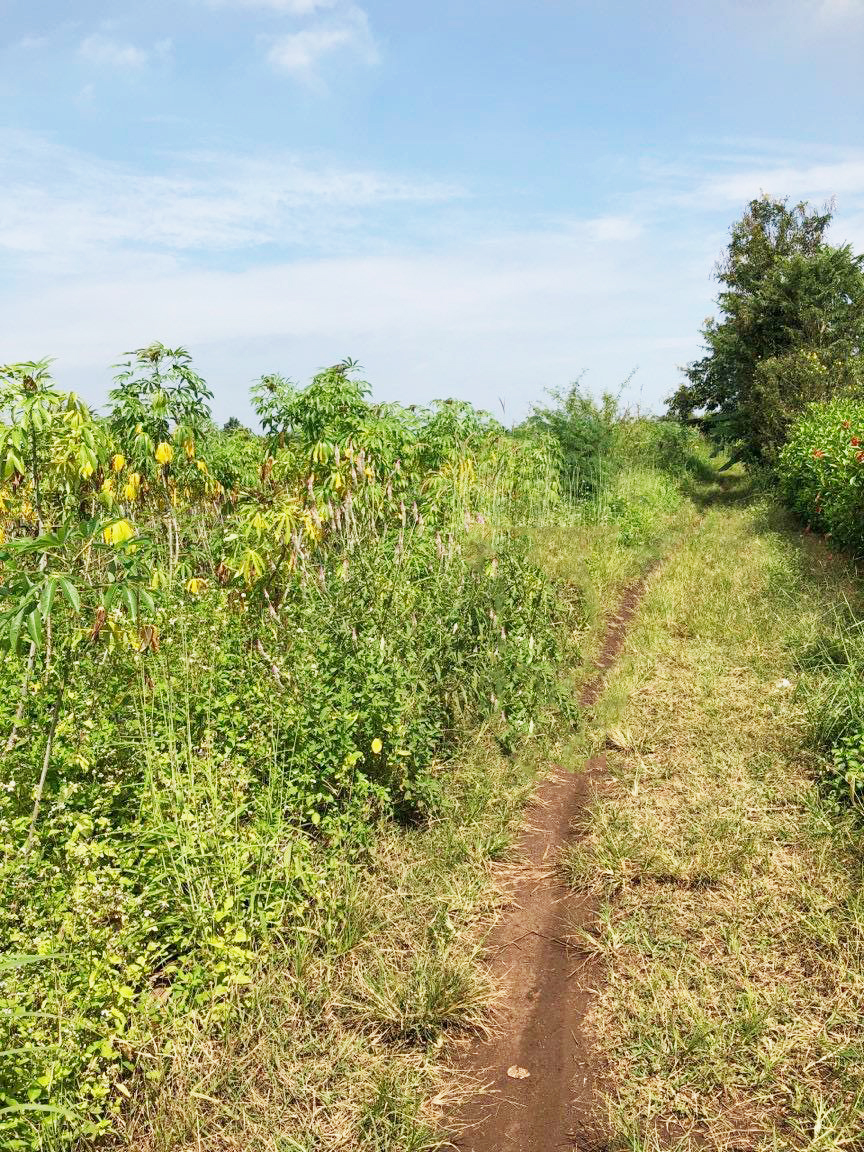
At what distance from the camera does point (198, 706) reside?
396cm

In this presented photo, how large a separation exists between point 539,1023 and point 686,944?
0.72m

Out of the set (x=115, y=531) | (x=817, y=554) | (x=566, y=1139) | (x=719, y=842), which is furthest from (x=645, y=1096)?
(x=817, y=554)

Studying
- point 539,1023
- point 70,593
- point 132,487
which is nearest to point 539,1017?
point 539,1023

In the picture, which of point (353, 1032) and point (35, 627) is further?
point (353, 1032)

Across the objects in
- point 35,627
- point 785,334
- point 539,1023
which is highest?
point 785,334

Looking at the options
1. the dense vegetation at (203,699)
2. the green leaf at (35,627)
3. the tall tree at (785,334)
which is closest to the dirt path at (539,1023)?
the dense vegetation at (203,699)

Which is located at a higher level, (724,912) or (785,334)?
(785,334)

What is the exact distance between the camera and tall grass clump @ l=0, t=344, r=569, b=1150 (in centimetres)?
271

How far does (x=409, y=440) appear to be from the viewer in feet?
22.9

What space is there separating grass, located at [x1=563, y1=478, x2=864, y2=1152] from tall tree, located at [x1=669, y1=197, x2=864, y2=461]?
41.0ft

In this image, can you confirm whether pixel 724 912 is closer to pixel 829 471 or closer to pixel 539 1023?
pixel 539 1023

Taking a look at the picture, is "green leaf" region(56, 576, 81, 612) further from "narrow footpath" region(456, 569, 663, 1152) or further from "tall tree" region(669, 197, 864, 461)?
"tall tree" region(669, 197, 864, 461)

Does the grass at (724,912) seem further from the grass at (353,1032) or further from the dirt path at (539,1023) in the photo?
the grass at (353,1032)

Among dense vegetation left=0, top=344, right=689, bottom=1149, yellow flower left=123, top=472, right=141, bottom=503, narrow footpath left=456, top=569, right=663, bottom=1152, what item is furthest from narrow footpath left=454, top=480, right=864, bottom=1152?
yellow flower left=123, top=472, right=141, bottom=503
